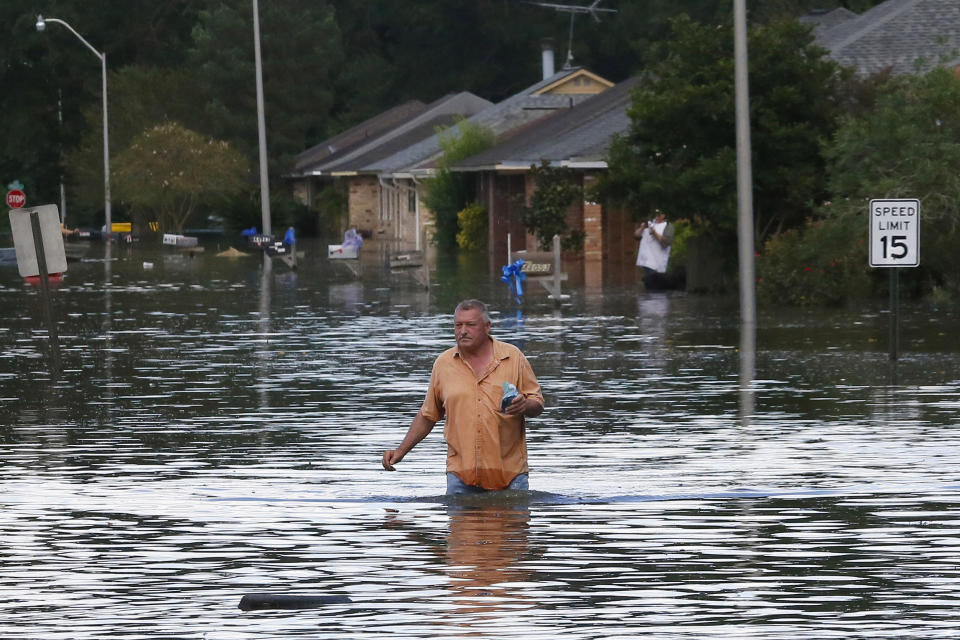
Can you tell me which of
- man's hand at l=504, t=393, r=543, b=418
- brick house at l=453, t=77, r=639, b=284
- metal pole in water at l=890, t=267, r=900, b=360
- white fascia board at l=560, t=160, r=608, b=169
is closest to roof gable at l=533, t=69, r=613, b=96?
brick house at l=453, t=77, r=639, b=284

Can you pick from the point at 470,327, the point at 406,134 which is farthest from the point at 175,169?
the point at 470,327

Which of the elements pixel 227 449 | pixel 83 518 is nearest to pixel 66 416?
pixel 227 449

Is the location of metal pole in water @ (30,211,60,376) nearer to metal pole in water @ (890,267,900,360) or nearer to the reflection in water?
metal pole in water @ (890,267,900,360)

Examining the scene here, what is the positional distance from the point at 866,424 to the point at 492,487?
5.89m

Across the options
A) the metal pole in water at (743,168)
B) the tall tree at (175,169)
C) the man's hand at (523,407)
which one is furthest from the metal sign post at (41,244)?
the tall tree at (175,169)

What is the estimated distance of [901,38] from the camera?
47344mm

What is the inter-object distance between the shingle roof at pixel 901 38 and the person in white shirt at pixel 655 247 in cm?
675

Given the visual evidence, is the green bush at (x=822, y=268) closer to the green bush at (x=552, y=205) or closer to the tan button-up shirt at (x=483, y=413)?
the tan button-up shirt at (x=483, y=413)

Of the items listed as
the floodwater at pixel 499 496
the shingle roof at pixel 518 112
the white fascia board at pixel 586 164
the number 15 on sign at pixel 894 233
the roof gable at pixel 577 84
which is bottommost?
the floodwater at pixel 499 496

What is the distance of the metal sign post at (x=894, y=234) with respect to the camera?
74.0 ft

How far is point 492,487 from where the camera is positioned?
12.5 m

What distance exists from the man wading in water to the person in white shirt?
27541mm

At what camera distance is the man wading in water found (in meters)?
12.0

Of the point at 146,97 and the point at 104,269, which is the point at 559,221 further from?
the point at 146,97
